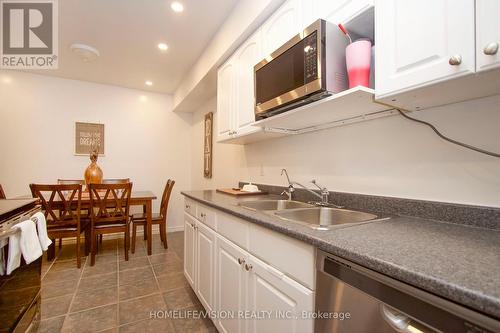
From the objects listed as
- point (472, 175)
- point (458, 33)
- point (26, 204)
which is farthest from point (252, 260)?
point (26, 204)

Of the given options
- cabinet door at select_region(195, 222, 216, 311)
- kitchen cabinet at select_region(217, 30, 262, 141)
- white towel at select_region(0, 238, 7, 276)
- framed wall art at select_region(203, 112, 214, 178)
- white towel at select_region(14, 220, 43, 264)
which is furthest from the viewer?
framed wall art at select_region(203, 112, 214, 178)

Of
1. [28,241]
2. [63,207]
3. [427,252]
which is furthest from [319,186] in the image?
[63,207]

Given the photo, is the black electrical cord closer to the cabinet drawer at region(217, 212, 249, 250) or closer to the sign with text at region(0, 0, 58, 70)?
the cabinet drawer at region(217, 212, 249, 250)

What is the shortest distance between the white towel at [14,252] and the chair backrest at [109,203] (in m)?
1.64

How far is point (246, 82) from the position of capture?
1.92m

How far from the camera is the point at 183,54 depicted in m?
2.85

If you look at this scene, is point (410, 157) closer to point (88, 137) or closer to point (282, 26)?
point (282, 26)

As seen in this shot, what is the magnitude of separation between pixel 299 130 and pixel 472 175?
107 cm

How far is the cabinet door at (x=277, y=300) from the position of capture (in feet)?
2.72

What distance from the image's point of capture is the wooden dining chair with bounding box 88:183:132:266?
2.66 metres

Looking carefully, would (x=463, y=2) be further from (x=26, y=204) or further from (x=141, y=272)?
(x=141, y=272)

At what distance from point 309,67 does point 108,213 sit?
9.30ft

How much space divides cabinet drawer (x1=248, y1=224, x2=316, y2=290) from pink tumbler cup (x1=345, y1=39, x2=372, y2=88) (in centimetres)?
76

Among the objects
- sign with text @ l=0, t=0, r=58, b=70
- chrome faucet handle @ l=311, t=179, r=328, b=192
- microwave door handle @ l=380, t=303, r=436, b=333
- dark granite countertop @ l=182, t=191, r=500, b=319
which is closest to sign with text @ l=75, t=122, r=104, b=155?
sign with text @ l=0, t=0, r=58, b=70
